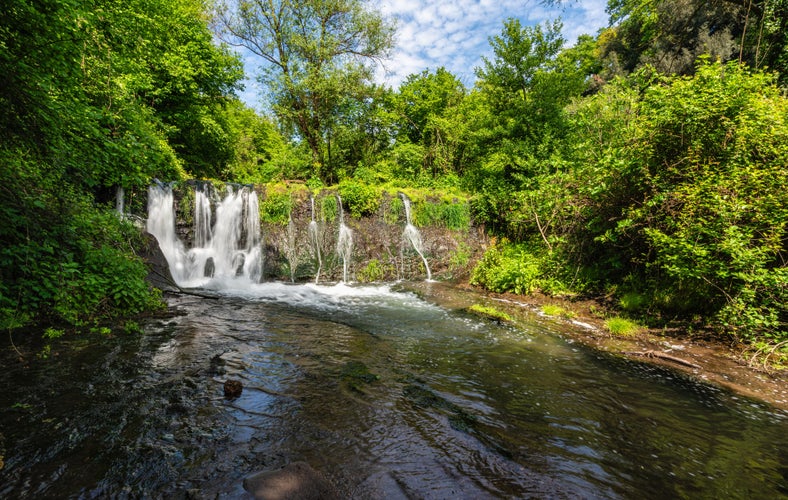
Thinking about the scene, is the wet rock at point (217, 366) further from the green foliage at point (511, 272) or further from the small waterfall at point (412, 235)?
the small waterfall at point (412, 235)

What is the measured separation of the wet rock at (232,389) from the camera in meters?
3.70

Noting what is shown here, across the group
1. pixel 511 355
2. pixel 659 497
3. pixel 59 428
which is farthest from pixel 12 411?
pixel 511 355

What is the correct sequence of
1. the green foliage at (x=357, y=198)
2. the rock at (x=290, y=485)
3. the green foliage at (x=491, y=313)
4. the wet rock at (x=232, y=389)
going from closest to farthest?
the rock at (x=290, y=485) → the wet rock at (x=232, y=389) → the green foliage at (x=491, y=313) → the green foliage at (x=357, y=198)

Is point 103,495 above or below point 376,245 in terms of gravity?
below

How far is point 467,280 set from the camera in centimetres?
1406

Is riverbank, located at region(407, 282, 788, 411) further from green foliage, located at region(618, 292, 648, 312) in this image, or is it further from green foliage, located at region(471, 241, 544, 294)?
green foliage, located at region(471, 241, 544, 294)

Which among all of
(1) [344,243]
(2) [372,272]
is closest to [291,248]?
(1) [344,243]

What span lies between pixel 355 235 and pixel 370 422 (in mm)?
11497

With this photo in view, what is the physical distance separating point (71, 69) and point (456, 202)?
14.4 metres

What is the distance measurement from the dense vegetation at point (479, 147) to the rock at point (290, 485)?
14.1ft

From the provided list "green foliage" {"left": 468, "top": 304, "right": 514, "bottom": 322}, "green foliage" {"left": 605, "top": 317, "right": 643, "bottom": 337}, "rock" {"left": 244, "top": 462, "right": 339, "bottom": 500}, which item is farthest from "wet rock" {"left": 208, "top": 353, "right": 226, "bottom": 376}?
"green foliage" {"left": 605, "top": 317, "right": 643, "bottom": 337}

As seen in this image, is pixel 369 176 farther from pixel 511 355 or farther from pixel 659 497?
pixel 659 497

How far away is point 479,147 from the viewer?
55.4 ft

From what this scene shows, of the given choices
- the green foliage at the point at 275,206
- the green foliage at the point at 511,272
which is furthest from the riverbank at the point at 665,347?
the green foliage at the point at 275,206
